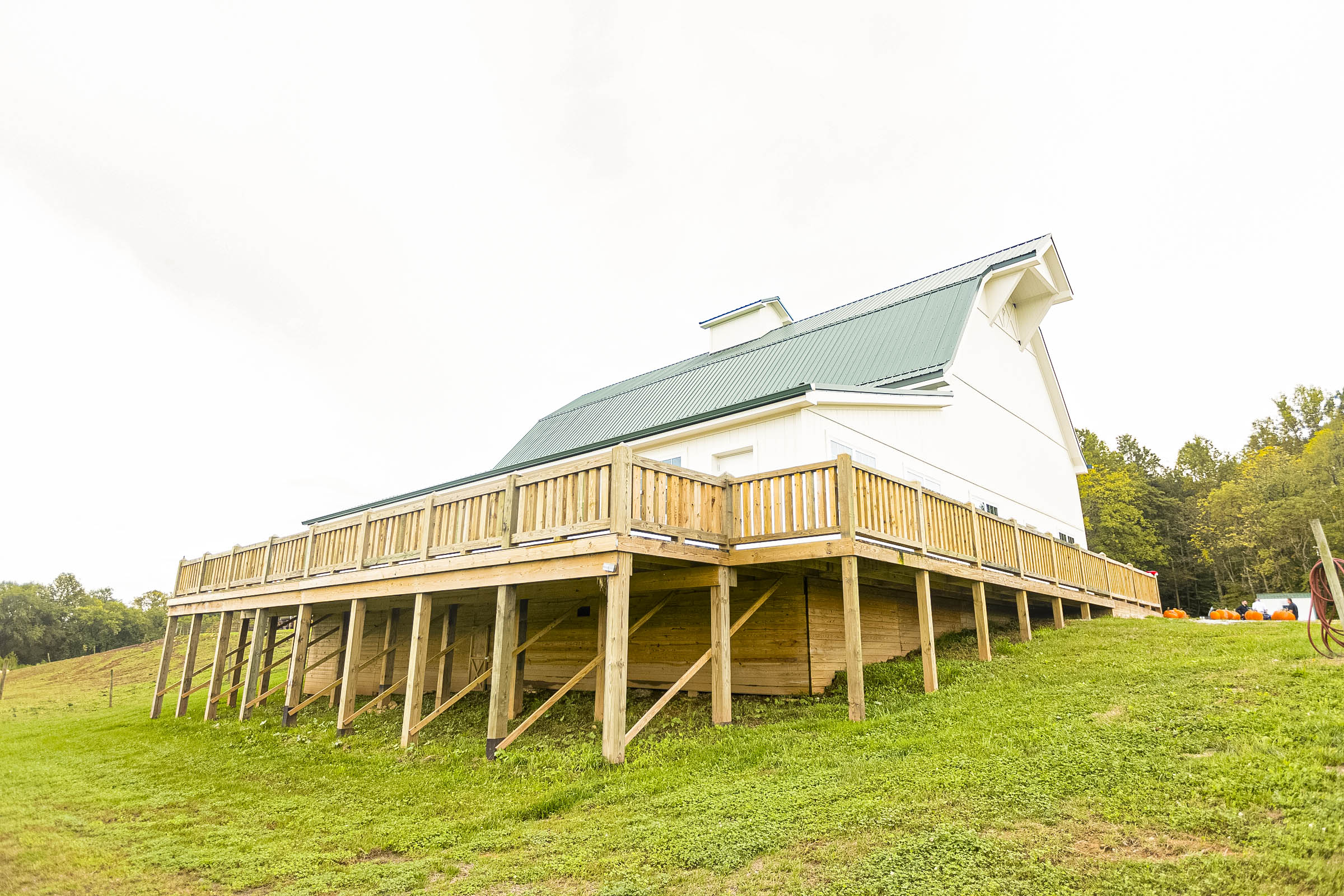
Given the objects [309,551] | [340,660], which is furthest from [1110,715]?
[340,660]

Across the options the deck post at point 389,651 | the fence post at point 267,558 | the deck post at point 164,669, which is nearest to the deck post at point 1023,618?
the deck post at point 389,651

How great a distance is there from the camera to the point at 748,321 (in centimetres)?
2183

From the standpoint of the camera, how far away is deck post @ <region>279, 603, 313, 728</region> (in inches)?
568

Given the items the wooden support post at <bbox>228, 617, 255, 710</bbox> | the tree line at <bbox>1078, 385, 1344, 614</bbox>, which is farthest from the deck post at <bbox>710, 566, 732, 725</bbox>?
the tree line at <bbox>1078, 385, 1344, 614</bbox>

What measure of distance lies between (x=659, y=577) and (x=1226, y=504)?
44.0 meters

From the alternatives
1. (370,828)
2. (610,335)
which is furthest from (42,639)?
(370,828)

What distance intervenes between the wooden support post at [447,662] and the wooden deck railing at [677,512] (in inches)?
83.8

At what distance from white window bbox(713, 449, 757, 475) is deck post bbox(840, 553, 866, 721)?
3.68m

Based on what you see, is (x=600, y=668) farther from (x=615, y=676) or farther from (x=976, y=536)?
(x=976, y=536)

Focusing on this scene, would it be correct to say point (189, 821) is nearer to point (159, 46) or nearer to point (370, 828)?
point (370, 828)

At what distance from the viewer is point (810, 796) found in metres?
6.20

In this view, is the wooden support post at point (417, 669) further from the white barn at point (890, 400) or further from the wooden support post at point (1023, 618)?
the wooden support post at point (1023, 618)

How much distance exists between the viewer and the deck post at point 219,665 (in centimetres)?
1728

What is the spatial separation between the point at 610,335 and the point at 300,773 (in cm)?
4499
